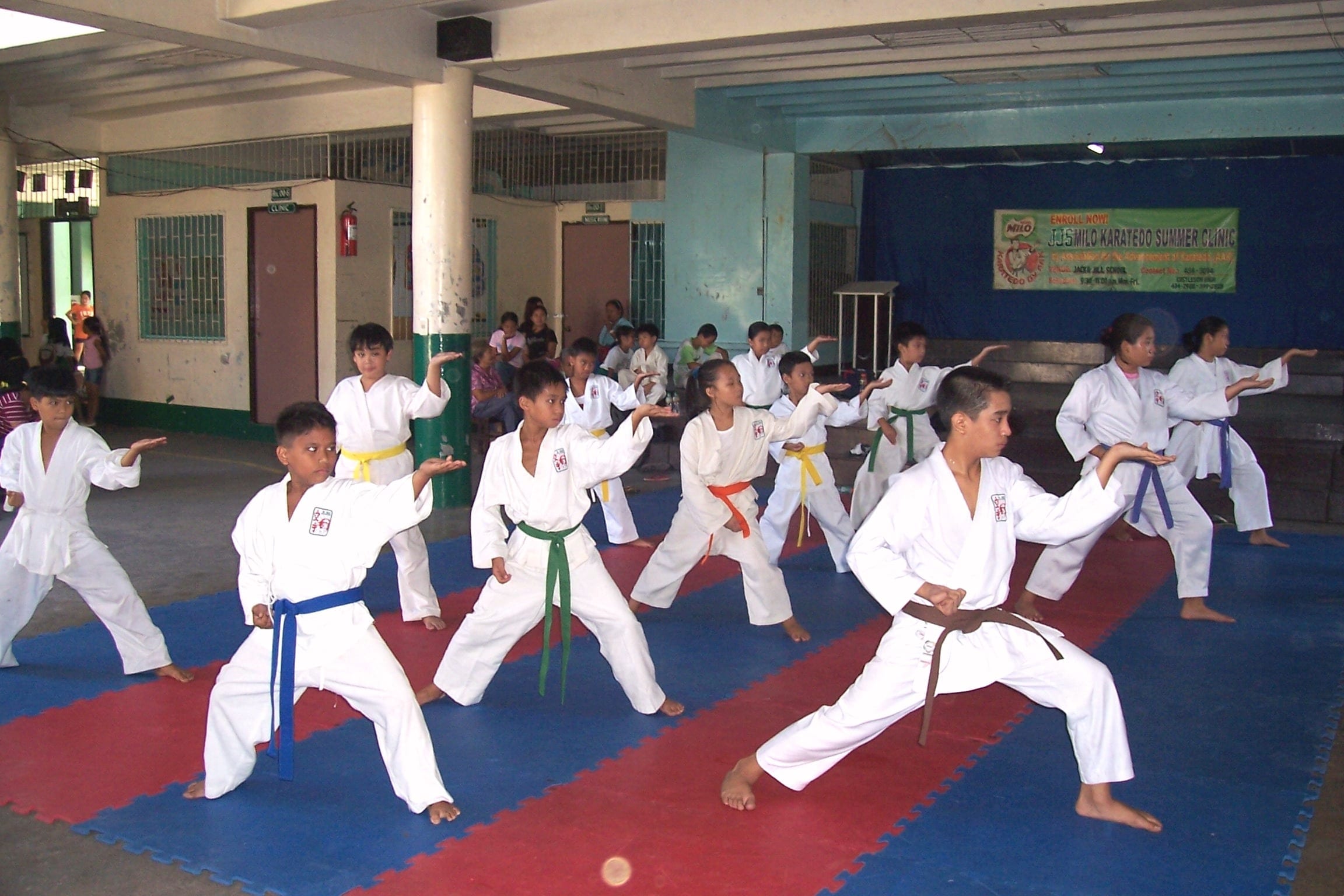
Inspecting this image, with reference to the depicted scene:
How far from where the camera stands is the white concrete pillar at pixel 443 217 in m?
7.62

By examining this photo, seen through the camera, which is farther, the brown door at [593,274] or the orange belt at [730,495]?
the brown door at [593,274]

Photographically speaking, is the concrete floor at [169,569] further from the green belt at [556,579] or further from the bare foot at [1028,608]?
the bare foot at [1028,608]

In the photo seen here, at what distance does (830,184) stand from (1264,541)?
621cm

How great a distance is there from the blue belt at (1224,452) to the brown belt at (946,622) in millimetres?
3985

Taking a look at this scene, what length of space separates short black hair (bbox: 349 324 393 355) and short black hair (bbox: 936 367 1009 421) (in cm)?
271

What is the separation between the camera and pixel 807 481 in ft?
19.3

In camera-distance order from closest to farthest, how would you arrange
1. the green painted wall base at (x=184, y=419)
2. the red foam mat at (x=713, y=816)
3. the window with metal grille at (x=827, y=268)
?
the red foam mat at (x=713, y=816)
the green painted wall base at (x=184, y=419)
the window with metal grille at (x=827, y=268)

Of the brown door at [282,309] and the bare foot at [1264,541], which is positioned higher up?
the brown door at [282,309]

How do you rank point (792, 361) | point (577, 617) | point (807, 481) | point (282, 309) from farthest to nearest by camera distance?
1. point (282, 309)
2. point (807, 481)
3. point (792, 361)
4. point (577, 617)

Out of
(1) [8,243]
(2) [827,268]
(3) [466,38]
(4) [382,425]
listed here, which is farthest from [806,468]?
(1) [8,243]

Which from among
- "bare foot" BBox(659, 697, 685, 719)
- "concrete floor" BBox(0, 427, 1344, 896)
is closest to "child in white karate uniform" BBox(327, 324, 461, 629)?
"concrete floor" BBox(0, 427, 1344, 896)

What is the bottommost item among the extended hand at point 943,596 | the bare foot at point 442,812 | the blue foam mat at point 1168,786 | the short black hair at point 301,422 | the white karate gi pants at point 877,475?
the blue foam mat at point 1168,786

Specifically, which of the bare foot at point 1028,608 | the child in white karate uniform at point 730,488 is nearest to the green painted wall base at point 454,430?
the child in white karate uniform at point 730,488

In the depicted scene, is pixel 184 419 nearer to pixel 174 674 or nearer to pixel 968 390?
pixel 174 674
